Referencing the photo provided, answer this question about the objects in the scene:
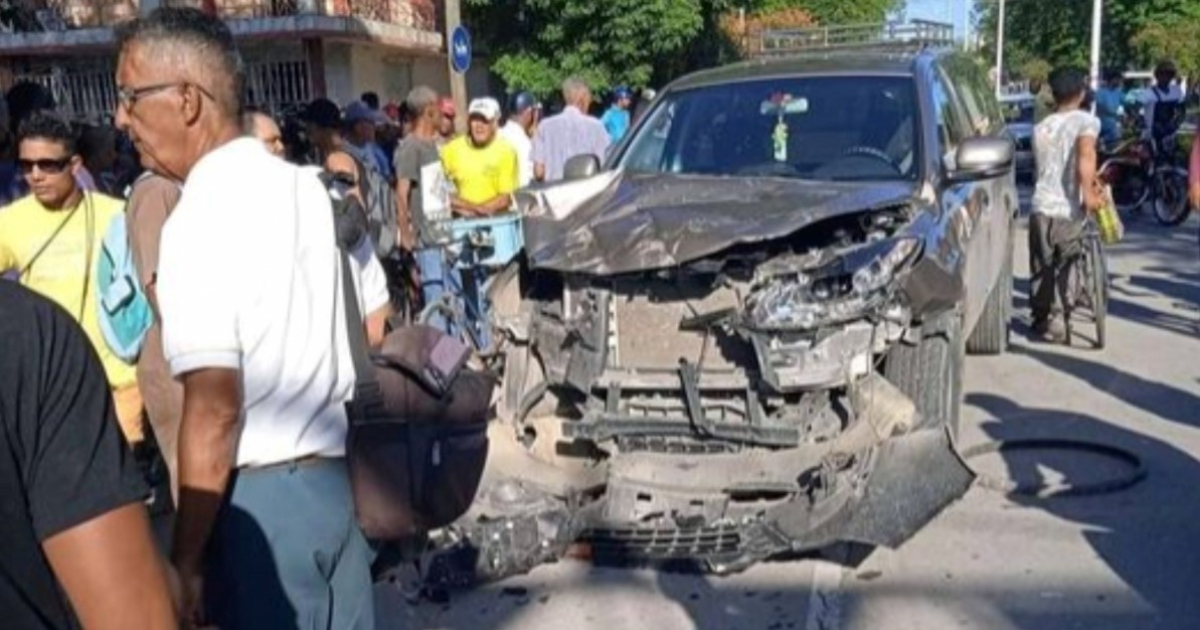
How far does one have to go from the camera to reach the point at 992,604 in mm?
A: 4648

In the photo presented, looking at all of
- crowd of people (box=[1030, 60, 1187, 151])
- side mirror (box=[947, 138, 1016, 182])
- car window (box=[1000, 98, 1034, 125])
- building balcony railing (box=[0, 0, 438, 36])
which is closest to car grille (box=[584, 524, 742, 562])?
side mirror (box=[947, 138, 1016, 182])

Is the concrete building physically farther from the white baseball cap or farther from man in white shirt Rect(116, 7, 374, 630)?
man in white shirt Rect(116, 7, 374, 630)

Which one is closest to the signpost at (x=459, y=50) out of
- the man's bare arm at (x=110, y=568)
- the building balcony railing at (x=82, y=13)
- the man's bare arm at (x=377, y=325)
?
the man's bare arm at (x=377, y=325)

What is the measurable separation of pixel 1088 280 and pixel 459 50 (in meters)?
7.07

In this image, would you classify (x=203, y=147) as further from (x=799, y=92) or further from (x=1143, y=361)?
(x=1143, y=361)

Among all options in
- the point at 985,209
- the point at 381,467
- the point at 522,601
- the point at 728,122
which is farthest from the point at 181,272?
the point at 985,209

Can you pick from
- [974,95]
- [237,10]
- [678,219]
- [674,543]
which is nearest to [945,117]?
[974,95]

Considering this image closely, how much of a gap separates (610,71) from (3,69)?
1198cm

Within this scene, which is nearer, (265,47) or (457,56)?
(457,56)

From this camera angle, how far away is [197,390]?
2359 mm

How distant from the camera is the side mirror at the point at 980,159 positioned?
234 inches

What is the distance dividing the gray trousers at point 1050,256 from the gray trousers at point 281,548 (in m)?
6.92

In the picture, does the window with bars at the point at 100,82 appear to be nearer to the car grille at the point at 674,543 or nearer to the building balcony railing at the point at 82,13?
the building balcony railing at the point at 82,13

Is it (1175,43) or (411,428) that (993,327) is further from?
(1175,43)
